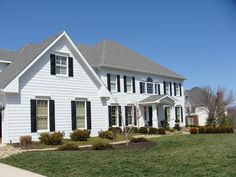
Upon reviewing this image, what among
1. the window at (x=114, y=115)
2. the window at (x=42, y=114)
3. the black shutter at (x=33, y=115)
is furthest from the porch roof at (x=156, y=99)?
the black shutter at (x=33, y=115)

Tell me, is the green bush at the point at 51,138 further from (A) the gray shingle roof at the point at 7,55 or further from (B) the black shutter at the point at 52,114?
(A) the gray shingle roof at the point at 7,55

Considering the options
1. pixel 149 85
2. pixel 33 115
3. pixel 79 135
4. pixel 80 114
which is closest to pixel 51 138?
pixel 33 115

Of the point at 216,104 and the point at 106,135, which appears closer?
the point at 106,135

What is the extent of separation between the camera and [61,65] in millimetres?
24500

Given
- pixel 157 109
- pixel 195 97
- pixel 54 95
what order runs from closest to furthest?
pixel 54 95 → pixel 157 109 → pixel 195 97

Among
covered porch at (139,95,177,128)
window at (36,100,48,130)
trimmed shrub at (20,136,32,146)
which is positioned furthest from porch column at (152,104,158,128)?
trimmed shrub at (20,136,32,146)

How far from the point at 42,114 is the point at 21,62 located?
3757 millimetres

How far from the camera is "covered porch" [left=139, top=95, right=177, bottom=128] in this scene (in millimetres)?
35312

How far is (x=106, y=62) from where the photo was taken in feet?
105

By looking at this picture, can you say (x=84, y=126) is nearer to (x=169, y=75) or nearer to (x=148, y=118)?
Result: (x=148, y=118)

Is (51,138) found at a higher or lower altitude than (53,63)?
lower

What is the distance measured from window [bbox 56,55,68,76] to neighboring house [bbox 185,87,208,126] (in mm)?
34482

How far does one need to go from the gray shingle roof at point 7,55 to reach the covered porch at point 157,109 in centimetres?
1338

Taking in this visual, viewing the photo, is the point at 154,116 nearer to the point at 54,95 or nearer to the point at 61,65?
the point at 61,65
